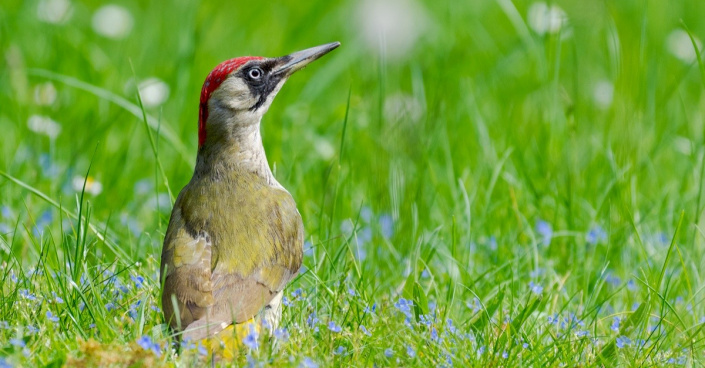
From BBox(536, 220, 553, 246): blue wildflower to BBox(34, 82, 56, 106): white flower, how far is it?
11.0 ft

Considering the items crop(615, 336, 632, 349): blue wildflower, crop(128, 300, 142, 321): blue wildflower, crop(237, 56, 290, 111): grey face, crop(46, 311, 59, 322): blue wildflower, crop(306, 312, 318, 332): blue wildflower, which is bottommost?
crop(46, 311, 59, 322): blue wildflower

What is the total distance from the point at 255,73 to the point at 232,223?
Result: 0.72m

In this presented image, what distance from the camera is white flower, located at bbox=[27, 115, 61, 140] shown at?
6.39 m

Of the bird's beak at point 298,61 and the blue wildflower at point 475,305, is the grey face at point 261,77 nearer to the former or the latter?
the bird's beak at point 298,61

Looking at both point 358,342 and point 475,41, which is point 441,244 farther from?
point 475,41

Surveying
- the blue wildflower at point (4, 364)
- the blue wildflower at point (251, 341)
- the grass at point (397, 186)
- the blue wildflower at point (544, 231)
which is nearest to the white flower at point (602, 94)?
the grass at point (397, 186)

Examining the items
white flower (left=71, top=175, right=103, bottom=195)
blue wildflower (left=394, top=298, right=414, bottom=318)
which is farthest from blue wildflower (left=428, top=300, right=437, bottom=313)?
white flower (left=71, top=175, right=103, bottom=195)

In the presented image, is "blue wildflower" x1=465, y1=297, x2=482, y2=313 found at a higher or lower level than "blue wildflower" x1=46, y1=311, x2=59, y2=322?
higher

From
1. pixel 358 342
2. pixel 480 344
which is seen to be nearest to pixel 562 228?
pixel 480 344

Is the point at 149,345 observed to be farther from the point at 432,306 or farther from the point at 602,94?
the point at 602,94

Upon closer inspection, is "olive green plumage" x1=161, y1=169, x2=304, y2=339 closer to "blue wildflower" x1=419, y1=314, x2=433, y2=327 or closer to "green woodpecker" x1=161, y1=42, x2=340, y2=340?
"green woodpecker" x1=161, y1=42, x2=340, y2=340

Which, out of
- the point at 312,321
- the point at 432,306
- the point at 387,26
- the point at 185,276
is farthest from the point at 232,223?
the point at 387,26

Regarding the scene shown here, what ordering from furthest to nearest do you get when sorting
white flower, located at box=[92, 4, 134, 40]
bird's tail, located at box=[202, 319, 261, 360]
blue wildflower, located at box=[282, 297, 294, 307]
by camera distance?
white flower, located at box=[92, 4, 134, 40], blue wildflower, located at box=[282, 297, 294, 307], bird's tail, located at box=[202, 319, 261, 360]

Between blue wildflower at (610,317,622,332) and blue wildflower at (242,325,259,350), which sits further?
blue wildflower at (610,317,622,332)
